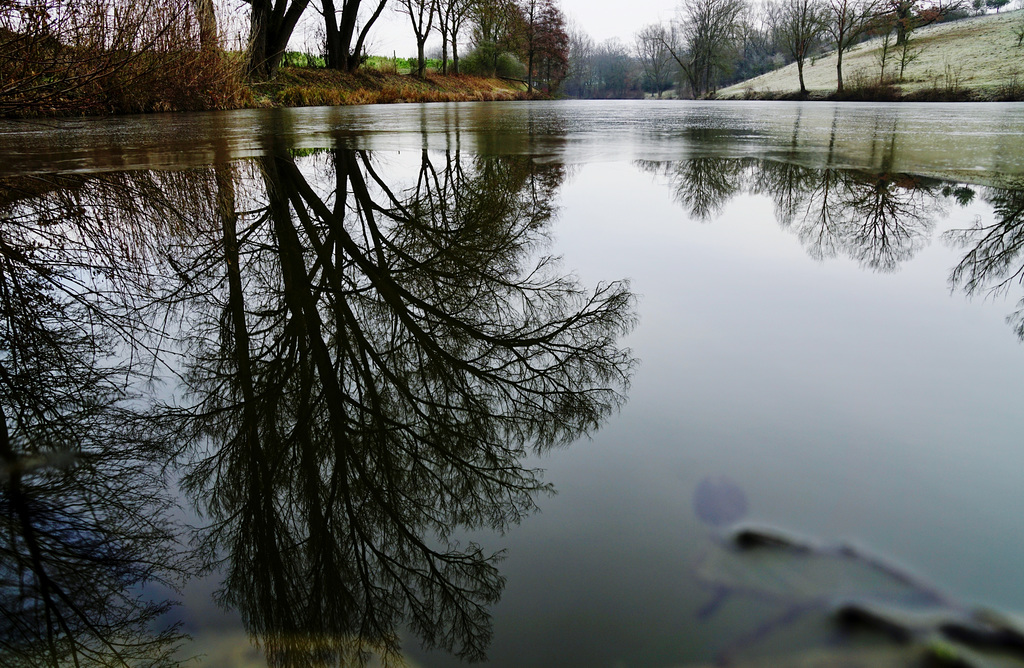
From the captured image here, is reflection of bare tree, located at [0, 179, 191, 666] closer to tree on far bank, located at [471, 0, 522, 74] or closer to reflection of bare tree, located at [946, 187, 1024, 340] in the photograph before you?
A: reflection of bare tree, located at [946, 187, 1024, 340]

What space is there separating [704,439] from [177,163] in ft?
16.4

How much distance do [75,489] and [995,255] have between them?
3.33 meters

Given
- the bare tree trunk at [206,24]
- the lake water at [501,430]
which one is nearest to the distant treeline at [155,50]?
the bare tree trunk at [206,24]

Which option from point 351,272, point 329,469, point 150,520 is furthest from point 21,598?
point 351,272

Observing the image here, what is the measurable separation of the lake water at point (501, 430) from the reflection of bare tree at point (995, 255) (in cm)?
2

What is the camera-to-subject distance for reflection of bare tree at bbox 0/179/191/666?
0.93 metres

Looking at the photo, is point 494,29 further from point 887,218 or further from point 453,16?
point 887,218

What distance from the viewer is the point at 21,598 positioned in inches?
38.4

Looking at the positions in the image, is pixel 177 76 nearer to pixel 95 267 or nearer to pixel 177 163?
pixel 177 163

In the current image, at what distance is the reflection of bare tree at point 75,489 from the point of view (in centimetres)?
93

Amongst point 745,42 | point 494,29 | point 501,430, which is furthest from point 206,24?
point 745,42

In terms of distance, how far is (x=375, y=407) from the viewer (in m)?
1.54

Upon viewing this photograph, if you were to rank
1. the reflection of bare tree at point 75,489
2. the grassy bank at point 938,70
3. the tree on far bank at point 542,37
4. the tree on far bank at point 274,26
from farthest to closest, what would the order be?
the tree on far bank at point 542,37, the grassy bank at point 938,70, the tree on far bank at point 274,26, the reflection of bare tree at point 75,489

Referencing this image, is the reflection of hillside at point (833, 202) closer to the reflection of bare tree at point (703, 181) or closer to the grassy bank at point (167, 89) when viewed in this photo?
the reflection of bare tree at point (703, 181)
